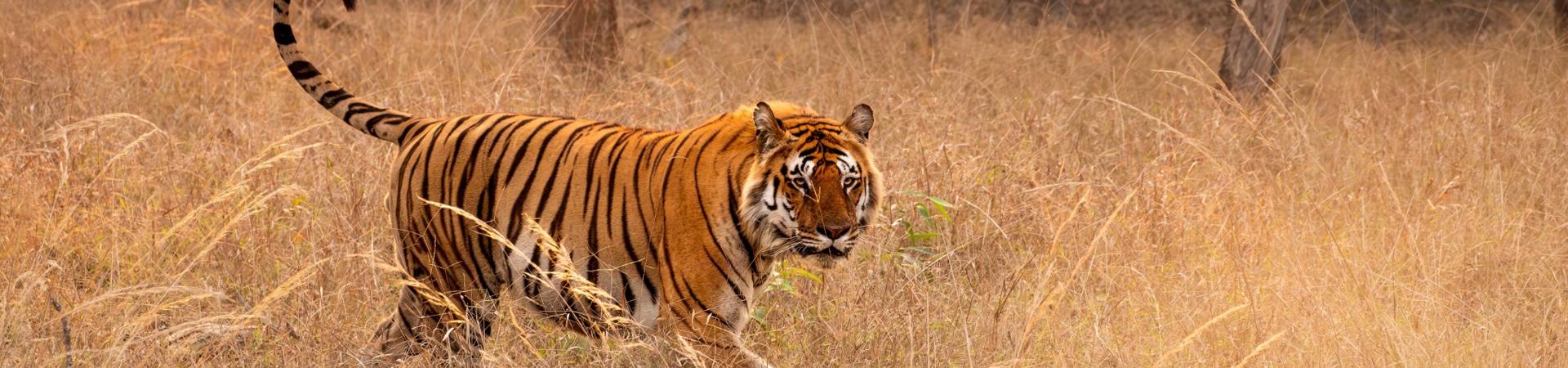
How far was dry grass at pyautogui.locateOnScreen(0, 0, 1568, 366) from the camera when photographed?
3.53 meters

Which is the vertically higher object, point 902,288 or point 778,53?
point 902,288

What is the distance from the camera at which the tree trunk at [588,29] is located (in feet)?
26.3

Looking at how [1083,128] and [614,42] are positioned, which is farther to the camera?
[614,42]

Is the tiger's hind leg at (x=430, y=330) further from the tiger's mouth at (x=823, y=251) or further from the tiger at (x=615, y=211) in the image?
the tiger's mouth at (x=823, y=251)

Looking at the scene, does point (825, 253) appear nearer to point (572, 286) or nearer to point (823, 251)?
point (823, 251)

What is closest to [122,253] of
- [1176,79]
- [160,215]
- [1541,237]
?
[160,215]

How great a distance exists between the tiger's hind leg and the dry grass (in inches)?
3.4

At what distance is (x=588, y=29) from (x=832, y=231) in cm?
536

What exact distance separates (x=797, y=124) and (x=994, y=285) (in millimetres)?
1338

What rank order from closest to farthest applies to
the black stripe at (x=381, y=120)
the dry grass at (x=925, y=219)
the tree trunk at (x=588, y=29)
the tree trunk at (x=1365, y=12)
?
1. the dry grass at (x=925, y=219)
2. the black stripe at (x=381, y=120)
3. the tree trunk at (x=588, y=29)
4. the tree trunk at (x=1365, y=12)

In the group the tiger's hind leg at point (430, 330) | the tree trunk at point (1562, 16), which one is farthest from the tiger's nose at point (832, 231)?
the tree trunk at point (1562, 16)

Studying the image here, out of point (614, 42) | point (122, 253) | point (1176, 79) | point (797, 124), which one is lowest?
point (1176, 79)

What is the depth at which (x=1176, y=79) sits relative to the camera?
841 centimetres

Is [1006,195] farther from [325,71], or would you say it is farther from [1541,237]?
[325,71]
